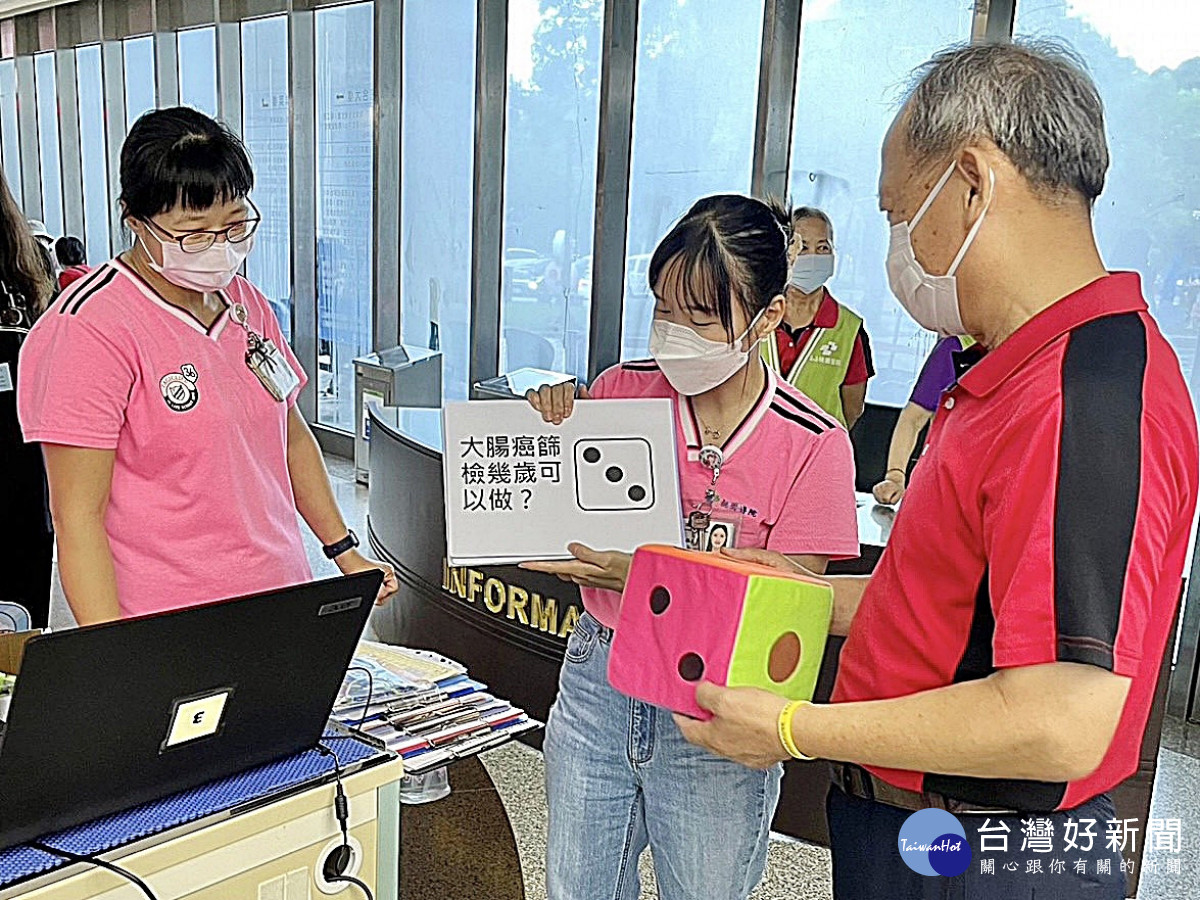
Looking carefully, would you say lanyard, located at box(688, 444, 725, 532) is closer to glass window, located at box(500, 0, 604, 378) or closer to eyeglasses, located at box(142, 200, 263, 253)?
eyeglasses, located at box(142, 200, 263, 253)

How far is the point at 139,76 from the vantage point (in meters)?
9.51

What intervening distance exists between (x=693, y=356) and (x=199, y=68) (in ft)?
27.0

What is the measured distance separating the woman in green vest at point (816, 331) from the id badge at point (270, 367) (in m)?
2.20

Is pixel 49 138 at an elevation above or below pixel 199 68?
below

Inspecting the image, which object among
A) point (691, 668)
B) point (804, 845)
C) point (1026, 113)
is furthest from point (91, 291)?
point (804, 845)

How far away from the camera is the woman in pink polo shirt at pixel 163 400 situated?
1608 millimetres

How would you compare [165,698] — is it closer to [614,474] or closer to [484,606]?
[614,474]

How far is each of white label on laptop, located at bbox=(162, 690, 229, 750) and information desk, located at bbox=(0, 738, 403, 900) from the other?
83 mm

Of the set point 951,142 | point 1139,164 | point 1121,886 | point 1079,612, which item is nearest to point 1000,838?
point 1121,886

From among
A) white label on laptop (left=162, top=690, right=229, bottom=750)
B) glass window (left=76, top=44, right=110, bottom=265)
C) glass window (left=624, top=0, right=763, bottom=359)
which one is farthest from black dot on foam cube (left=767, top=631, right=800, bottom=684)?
glass window (left=76, top=44, right=110, bottom=265)

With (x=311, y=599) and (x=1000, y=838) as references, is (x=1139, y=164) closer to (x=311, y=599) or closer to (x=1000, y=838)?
(x=1000, y=838)

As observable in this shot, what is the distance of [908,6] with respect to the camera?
14.9 feet

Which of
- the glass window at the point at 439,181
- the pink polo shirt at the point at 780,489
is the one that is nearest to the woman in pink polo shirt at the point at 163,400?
the pink polo shirt at the point at 780,489

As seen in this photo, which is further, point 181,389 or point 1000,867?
point 181,389
